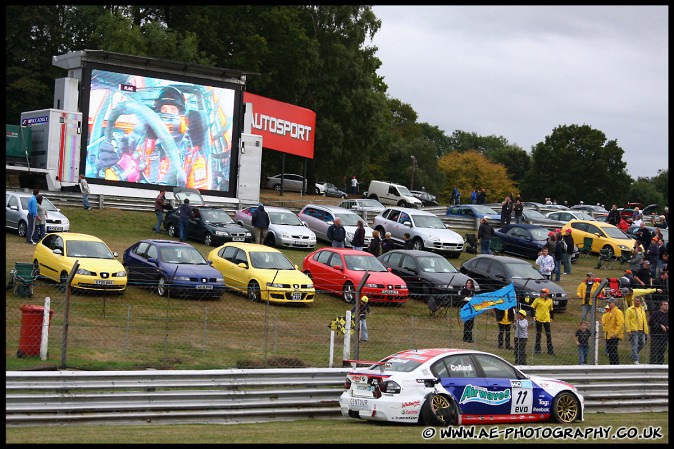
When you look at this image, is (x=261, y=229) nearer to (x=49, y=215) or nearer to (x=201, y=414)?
(x=49, y=215)

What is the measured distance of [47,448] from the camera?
34.2 ft

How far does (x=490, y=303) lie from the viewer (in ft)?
66.9

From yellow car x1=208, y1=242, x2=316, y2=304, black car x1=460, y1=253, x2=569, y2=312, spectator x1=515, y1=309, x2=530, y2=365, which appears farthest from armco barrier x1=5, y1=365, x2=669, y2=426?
black car x1=460, y1=253, x2=569, y2=312

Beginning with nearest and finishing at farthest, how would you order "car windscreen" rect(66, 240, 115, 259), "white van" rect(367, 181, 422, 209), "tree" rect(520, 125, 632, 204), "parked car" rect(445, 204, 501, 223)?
"car windscreen" rect(66, 240, 115, 259), "parked car" rect(445, 204, 501, 223), "white van" rect(367, 181, 422, 209), "tree" rect(520, 125, 632, 204)

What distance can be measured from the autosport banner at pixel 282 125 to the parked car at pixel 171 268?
2467 cm

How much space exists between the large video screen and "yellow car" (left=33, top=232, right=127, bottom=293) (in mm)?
16697

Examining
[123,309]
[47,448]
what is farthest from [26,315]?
[47,448]

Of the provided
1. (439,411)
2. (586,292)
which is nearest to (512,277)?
(586,292)

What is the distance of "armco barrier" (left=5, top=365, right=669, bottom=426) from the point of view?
13.6 metres

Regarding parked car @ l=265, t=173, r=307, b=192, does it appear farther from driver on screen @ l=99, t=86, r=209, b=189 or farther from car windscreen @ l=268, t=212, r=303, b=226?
car windscreen @ l=268, t=212, r=303, b=226

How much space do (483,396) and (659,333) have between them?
23.1 ft

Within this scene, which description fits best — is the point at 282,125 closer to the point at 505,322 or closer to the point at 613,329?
the point at 505,322

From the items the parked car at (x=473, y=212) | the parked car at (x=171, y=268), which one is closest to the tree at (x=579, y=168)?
the parked car at (x=473, y=212)

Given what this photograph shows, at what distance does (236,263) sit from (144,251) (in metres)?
2.45
